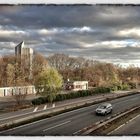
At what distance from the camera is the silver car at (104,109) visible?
381 cm

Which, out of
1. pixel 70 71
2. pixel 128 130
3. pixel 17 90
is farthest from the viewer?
pixel 70 71

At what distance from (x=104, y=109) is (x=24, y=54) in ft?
3.78

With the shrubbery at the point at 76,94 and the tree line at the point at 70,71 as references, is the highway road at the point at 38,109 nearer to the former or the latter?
the shrubbery at the point at 76,94

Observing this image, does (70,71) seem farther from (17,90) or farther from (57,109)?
(17,90)

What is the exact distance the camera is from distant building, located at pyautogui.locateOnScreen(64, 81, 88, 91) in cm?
395

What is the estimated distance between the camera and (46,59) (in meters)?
3.88

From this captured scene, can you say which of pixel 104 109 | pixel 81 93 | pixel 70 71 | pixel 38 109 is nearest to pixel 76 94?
pixel 81 93

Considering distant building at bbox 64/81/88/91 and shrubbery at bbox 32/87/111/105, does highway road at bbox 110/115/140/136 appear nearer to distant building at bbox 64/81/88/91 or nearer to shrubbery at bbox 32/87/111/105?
shrubbery at bbox 32/87/111/105

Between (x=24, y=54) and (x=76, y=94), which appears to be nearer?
(x=24, y=54)

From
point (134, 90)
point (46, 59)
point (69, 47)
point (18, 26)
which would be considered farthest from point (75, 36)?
point (134, 90)

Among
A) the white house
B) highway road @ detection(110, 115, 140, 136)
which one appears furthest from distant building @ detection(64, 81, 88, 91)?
highway road @ detection(110, 115, 140, 136)

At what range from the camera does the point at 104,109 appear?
384 cm

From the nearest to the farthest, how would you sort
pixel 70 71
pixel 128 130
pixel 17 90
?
pixel 128 130, pixel 17 90, pixel 70 71

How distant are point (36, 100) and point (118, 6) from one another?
147 cm
